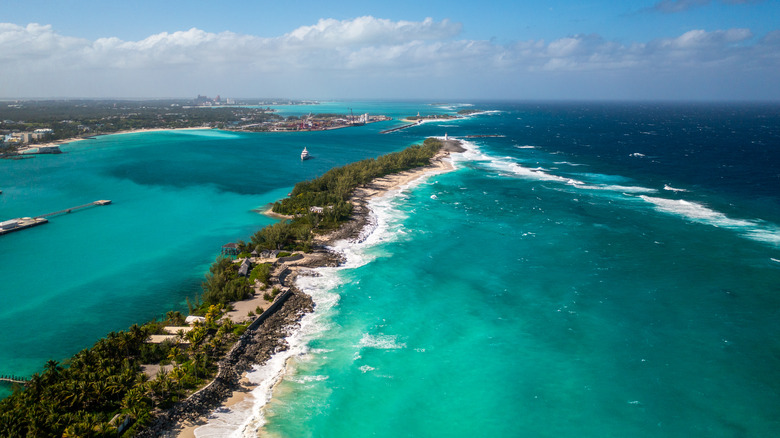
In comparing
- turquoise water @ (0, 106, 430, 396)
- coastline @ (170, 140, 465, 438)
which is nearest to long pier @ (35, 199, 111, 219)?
turquoise water @ (0, 106, 430, 396)

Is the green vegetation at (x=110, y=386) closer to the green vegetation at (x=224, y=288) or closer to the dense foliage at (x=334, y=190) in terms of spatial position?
the green vegetation at (x=224, y=288)

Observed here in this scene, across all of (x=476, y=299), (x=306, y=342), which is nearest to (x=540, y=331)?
(x=476, y=299)

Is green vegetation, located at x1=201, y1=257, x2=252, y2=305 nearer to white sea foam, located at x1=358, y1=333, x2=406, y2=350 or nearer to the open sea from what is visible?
the open sea

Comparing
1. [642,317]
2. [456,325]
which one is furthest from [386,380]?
[642,317]

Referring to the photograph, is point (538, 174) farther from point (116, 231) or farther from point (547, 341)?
point (116, 231)

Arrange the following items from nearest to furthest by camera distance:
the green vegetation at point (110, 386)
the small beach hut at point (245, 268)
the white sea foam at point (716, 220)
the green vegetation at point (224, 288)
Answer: the green vegetation at point (110, 386), the green vegetation at point (224, 288), the small beach hut at point (245, 268), the white sea foam at point (716, 220)

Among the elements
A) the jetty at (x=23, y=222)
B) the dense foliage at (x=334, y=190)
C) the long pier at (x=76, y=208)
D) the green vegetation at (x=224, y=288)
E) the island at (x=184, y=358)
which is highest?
the dense foliage at (x=334, y=190)

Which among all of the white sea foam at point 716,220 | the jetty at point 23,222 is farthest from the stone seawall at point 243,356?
the white sea foam at point 716,220
